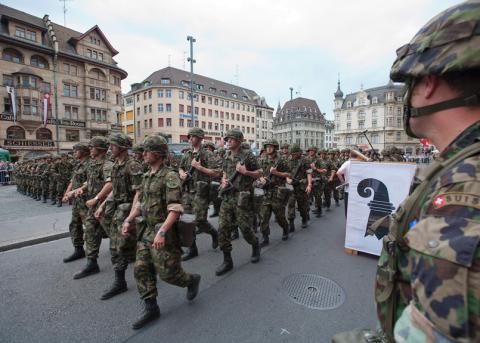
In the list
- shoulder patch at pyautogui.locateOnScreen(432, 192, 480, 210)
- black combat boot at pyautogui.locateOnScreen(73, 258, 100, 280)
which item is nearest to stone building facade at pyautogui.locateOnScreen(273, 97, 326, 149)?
black combat boot at pyautogui.locateOnScreen(73, 258, 100, 280)

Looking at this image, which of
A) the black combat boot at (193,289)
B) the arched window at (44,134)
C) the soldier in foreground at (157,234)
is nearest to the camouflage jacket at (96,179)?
the soldier in foreground at (157,234)

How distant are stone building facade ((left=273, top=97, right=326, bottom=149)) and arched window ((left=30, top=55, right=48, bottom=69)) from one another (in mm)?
64177

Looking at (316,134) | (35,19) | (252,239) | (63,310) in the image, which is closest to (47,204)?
(63,310)

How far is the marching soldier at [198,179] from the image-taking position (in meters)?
5.23

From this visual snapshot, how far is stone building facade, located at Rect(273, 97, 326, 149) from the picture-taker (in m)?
85.0

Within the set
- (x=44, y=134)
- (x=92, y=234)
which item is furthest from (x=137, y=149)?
(x=44, y=134)

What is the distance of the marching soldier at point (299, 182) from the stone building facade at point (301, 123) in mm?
76853

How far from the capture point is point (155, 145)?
3.21m

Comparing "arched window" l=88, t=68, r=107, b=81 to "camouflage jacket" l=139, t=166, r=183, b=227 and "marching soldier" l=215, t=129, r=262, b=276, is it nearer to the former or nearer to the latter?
"marching soldier" l=215, t=129, r=262, b=276

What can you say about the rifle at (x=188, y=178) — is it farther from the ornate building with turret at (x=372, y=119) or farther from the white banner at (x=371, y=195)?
the ornate building with turret at (x=372, y=119)

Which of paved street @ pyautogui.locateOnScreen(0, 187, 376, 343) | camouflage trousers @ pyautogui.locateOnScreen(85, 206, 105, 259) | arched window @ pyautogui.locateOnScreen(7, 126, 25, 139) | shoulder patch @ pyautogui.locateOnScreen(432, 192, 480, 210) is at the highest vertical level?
arched window @ pyautogui.locateOnScreen(7, 126, 25, 139)

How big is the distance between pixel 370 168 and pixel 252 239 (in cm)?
271

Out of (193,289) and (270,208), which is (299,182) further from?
(193,289)

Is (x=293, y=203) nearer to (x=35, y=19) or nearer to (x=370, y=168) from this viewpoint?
(x=370, y=168)
